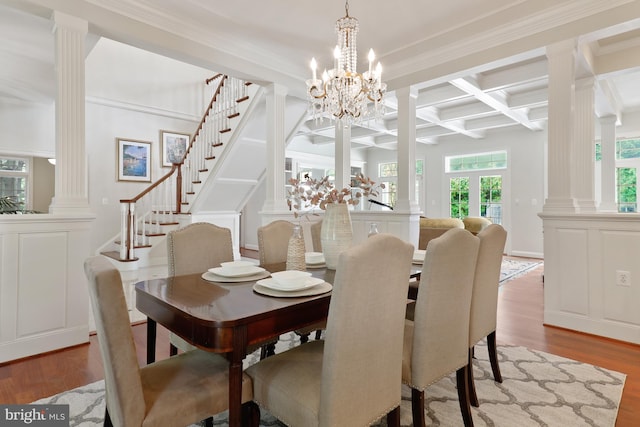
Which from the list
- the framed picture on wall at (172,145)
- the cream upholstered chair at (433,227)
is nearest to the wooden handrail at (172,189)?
the framed picture on wall at (172,145)

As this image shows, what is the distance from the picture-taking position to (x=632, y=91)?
540 centimetres

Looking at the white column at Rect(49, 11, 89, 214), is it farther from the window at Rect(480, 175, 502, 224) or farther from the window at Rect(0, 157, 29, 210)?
the window at Rect(480, 175, 502, 224)

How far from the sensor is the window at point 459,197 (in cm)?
853

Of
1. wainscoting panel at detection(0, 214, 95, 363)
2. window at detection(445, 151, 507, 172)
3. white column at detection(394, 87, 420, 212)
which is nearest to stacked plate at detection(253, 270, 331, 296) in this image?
wainscoting panel at detection(0, 214, 95, 363)

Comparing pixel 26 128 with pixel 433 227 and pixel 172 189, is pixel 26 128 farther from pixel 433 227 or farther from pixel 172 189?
pixel 433 227

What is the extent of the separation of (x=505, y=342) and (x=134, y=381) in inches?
108

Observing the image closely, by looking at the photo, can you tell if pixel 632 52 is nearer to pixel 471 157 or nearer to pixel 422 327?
pixel 422 327

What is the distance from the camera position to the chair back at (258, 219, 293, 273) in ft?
7.98

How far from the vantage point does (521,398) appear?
6.44 feet

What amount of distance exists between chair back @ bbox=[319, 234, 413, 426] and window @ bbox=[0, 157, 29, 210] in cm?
677

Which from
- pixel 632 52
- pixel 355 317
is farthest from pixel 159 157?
pixel 632 52

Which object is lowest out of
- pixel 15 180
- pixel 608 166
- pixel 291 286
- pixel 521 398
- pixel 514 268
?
pixel 521 398

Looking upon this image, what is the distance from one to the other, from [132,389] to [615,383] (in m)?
2.66

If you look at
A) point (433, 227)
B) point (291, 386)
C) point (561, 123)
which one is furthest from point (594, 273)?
point (291, 386)
